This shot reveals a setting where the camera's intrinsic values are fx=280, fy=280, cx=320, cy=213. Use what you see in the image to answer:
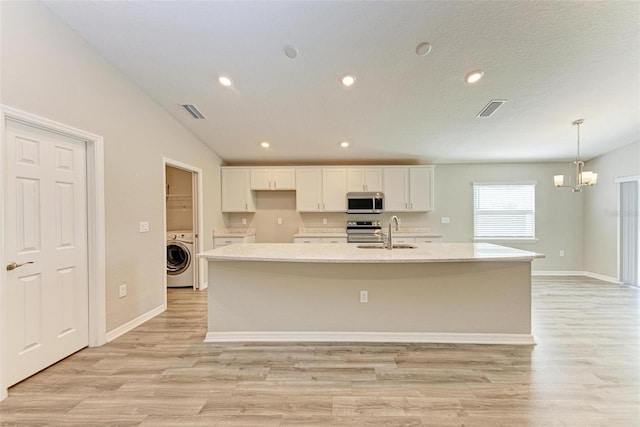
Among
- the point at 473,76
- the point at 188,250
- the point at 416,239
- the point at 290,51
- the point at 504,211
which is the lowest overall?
the point at 188,250

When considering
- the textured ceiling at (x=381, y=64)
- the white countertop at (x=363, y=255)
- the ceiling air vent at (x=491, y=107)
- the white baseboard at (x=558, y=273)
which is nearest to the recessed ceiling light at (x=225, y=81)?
the textured ceiling at (x=381, y=64)

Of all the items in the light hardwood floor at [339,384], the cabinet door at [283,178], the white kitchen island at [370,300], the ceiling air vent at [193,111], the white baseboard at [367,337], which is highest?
the ceiling air vent at [193,111]

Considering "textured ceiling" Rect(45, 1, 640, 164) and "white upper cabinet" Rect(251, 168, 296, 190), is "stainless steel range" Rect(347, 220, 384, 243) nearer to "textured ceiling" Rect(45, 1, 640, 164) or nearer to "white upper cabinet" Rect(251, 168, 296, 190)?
"white upper cabinet" Rect(251, 168, 296, 190)

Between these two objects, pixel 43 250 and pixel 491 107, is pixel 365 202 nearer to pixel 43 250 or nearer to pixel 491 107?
pixel 491 107

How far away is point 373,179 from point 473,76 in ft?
8.21

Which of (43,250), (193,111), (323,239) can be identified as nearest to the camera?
(43,250)

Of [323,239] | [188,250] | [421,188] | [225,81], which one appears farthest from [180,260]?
[421,188]

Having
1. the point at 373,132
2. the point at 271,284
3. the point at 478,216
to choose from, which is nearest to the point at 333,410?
the point at 271,284

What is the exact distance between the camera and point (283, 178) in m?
5.24

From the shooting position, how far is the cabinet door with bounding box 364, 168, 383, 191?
5.14 meters

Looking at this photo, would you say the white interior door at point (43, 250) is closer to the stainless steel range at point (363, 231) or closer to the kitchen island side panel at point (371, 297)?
the kitchen island side panel at point (371, 297)

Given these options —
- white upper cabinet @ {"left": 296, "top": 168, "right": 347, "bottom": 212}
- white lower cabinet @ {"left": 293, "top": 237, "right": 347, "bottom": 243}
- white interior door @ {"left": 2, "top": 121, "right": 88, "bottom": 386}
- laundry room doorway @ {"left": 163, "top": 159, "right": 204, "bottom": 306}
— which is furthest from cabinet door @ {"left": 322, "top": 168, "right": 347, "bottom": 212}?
white interior door @ {"left": 2, "top": 121, "right": 88, "bottom": 386}

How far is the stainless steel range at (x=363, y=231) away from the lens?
16.9 ft

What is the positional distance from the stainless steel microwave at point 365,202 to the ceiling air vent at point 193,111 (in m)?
2.72
